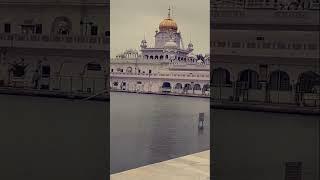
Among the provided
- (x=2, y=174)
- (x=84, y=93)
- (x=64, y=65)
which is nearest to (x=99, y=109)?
(x=84, y=93)

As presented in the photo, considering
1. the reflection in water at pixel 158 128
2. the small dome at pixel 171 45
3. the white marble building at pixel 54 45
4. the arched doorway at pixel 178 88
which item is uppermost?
the small dome at pixel 171 45

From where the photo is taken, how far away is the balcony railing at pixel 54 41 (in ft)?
9.13

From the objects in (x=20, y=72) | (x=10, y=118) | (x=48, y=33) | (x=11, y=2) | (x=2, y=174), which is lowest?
(x=2, y=174)

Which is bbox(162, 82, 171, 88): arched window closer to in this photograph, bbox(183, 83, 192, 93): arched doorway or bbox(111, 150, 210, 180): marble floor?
bbox(183, 83, 192, 93): arched doorway

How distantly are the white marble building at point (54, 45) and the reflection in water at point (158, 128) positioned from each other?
4437 millimetres

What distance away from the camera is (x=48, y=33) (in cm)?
291

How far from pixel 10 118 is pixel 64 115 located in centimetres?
37

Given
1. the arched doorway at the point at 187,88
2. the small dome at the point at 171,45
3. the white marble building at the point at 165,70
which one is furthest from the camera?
the arched doorway at the point at 187,88

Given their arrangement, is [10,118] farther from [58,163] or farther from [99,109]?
[99,109]

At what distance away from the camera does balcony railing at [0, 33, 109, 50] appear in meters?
2.78

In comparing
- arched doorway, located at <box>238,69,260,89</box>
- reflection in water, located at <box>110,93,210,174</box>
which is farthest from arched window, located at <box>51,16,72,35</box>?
reflection in water, located at <box>110,93,210,174</box>

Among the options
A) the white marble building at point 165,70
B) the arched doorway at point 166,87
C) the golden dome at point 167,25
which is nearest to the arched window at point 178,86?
the white marble building at point 165,70

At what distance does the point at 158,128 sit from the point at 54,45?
11.6 metres

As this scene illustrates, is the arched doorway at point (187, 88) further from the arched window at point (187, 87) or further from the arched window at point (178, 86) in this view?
the arched window at point (178, 86)
